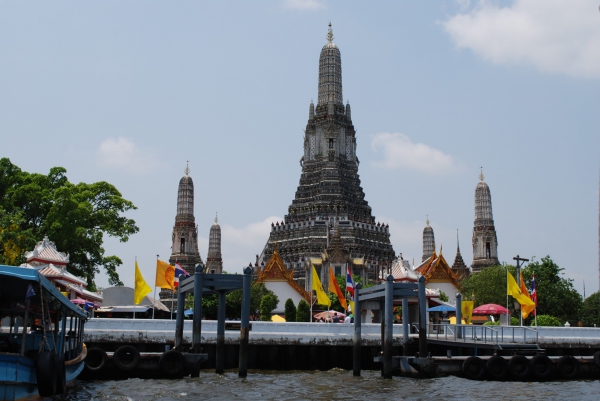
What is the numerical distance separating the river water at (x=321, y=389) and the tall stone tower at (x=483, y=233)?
59.6 m

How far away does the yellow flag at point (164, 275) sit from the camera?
36.4m

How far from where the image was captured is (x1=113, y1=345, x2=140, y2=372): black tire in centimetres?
2625

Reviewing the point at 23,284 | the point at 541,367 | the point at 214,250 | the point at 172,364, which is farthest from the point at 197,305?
the point at 214,250

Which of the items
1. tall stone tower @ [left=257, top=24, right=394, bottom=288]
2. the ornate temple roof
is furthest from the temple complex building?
the ornate temple roof

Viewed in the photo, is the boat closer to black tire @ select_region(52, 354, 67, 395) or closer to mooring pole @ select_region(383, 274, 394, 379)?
black tire @ select_region(52, 354, 67, 395)

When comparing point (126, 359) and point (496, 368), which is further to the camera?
point (496, 368)

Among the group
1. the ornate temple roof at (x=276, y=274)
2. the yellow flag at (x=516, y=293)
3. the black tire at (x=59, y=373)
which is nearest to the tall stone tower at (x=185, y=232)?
the ornate temple roof at (x=276, y=274)

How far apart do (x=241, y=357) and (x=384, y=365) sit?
16.6 feet

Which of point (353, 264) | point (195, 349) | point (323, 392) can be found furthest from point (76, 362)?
point (353, 264)

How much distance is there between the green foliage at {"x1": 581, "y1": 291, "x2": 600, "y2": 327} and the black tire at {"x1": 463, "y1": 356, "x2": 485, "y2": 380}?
119 ft

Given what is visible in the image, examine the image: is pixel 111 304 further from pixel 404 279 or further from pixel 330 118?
pixel 330 118

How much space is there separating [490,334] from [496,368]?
5241mm

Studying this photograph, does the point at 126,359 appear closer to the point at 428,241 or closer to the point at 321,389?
the point at 321,389

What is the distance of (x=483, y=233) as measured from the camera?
87250 millimetres
